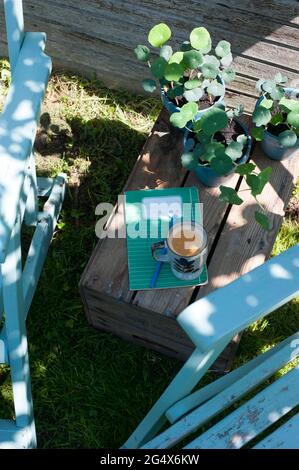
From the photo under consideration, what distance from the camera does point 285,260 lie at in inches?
57.0

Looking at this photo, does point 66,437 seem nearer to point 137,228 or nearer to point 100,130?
point 137,228

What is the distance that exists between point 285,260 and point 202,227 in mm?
969

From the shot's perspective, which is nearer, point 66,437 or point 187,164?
point 187,164

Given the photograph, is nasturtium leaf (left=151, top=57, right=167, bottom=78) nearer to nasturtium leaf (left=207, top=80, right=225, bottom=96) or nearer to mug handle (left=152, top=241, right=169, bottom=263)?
nasturtium leaf (left=207, top=80, right=225, bottom=96)

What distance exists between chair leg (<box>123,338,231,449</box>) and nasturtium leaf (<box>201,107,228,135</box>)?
92cm

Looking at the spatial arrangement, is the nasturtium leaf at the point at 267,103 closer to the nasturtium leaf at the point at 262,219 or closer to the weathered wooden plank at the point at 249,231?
the weathered wooden plank at the point at 249,231

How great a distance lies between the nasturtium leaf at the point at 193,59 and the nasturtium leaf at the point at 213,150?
29 centimetres

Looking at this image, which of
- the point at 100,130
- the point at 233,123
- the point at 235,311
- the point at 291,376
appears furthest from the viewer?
the point at 100,130

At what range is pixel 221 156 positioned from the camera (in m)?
2.37

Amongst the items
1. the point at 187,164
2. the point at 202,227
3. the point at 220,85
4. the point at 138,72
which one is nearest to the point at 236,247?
the point at 202,227

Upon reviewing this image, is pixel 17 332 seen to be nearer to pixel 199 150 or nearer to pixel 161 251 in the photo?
pixel 161 251

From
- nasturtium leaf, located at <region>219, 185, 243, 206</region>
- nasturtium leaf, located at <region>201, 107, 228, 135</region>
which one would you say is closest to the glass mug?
nasturtium leaf, located at <region>219, 185, 243, 206</region>

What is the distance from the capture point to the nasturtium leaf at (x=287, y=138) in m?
2.43

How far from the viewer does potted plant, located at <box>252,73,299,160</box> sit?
2.40 meters
